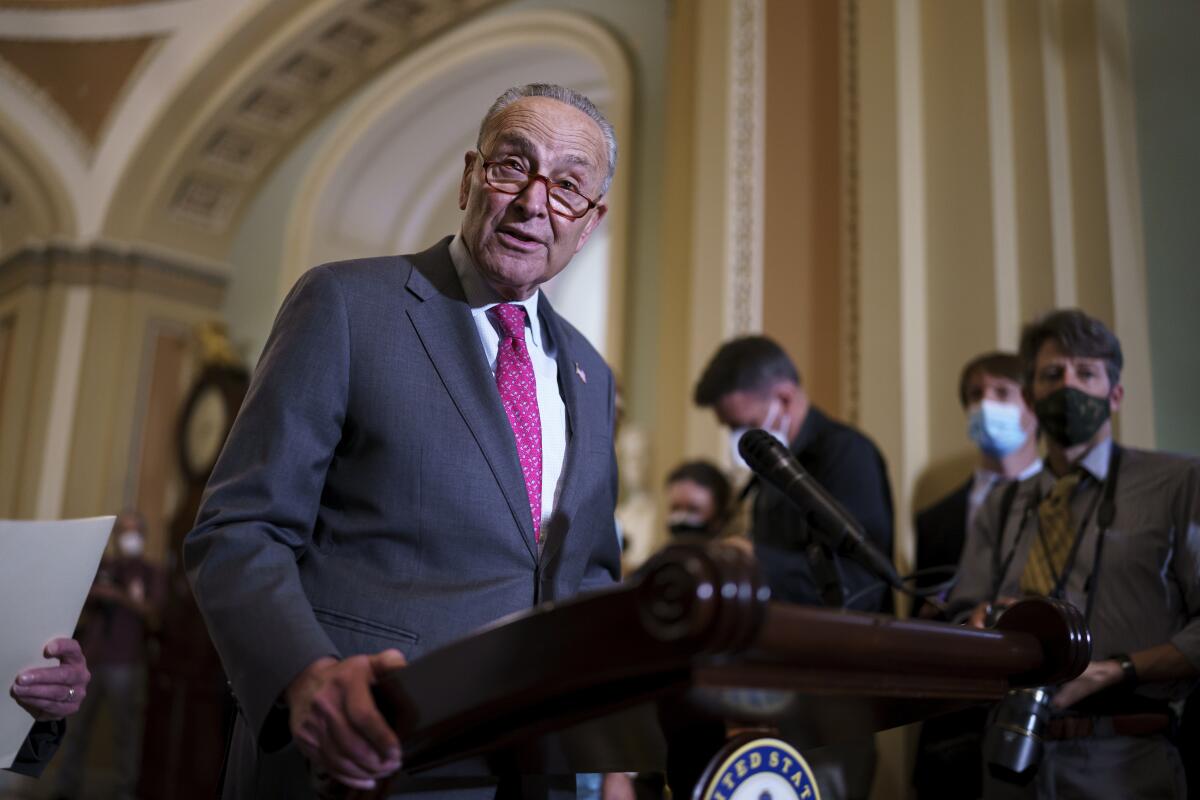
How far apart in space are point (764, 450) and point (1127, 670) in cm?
79

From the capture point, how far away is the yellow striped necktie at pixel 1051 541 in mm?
2277

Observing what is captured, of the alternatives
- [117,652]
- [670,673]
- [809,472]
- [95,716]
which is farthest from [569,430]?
[95,716]

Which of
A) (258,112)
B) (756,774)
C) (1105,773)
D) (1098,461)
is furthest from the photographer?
(258,112)

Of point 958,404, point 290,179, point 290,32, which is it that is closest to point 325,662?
point 958,404

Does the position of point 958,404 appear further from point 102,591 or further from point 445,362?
point 102,591

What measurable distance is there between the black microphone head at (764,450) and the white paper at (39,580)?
1.04m

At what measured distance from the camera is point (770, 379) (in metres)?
3.18

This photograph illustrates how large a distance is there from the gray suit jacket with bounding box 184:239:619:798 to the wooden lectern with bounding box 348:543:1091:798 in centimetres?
23

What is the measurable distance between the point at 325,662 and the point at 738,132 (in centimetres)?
443

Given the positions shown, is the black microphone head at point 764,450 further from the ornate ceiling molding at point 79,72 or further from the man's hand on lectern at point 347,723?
the ornate ceiling molding at point 79,72

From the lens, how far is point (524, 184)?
144 cm

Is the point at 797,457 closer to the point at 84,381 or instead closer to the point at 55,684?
the point at 55,684

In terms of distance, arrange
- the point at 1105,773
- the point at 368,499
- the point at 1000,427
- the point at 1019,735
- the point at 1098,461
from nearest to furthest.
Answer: the point at 368,499, the point at 1019,735, the point at 1105,773, the point at 1098,461, the point at 1000,427

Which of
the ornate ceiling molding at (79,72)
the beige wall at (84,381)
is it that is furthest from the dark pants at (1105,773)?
the ornate ceiling molding at (79,72)
